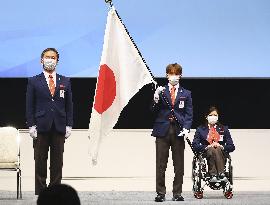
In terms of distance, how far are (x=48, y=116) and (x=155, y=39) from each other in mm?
2148

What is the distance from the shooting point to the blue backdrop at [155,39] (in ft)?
21.3

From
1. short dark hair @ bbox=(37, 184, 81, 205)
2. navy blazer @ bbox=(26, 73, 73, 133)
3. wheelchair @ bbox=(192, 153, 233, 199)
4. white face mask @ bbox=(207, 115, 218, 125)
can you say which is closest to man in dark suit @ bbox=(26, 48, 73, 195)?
navy blazer @ bbox=(26, 73, 73, 133)

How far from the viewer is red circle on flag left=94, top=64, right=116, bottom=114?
16.7 feet

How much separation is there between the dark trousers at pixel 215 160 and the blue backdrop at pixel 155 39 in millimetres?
1314

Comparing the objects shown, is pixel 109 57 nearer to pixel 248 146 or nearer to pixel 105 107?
pixel 105 107

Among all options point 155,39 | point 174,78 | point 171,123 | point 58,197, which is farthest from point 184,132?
point 58,197

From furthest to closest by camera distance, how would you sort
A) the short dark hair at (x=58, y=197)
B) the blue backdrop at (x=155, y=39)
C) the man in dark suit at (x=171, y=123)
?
the blue backdrop at (x=155, y=39)
the man in dark suit at (x=171, y=123)
the short dark hair at (x=58, y=197)

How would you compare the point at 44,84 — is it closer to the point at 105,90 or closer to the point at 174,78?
the point at 105,90

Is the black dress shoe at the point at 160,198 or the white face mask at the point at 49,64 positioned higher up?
the white face mask at the point at 49,64

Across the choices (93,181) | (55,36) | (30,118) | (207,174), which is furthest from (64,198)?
(93,181)

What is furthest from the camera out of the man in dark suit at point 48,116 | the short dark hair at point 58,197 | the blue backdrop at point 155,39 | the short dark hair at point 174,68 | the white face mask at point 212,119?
the blue backdrop at point 155,39

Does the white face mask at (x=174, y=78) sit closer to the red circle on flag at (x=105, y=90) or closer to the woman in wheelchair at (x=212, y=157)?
the red circle on flag at (x=105, y=90)

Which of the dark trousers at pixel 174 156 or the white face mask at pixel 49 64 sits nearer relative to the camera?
the white face mask at pixel 49 64

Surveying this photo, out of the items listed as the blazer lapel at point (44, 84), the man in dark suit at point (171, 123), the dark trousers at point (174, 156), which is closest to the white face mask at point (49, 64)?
the blazer lapel at point (44, 84)
